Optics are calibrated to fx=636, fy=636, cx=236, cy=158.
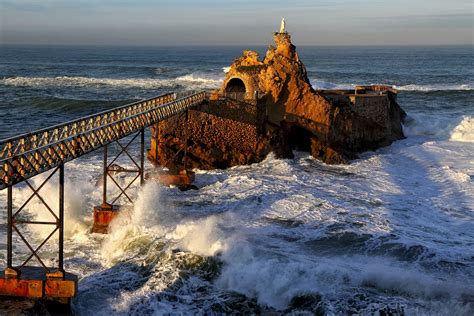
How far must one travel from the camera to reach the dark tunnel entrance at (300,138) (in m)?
30.5

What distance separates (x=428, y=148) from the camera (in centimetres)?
3409

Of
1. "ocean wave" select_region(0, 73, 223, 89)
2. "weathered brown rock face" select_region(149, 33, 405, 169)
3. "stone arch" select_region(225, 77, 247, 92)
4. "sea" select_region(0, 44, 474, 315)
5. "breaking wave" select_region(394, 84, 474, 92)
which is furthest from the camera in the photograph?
"ocean wave" select_region(0, 73, 223, 89)

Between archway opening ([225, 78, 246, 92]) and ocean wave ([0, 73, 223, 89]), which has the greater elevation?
archway opening ([225, 78, 246, 92])

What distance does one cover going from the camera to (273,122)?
30.3 m

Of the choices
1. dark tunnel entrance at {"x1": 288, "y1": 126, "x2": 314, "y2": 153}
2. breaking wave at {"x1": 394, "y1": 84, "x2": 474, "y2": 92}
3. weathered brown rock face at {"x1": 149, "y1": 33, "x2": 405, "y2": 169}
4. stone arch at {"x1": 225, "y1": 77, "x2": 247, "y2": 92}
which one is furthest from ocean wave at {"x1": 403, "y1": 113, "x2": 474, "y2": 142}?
breaking wave at {"x1": 394, "y1": 84, "x2": 474, "y2": 92}

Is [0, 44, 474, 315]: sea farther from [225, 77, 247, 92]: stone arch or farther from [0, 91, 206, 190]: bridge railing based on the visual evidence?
[225, 77, 247, 92]: stone arch

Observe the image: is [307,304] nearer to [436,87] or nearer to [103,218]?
[103,218]

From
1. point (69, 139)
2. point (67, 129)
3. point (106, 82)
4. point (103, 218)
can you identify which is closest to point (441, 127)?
point (103, 218)

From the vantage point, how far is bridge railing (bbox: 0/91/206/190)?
13852 mm

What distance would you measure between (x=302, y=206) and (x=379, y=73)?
6901 cm

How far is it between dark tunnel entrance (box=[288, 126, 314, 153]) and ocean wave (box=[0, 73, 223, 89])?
37.8 meters

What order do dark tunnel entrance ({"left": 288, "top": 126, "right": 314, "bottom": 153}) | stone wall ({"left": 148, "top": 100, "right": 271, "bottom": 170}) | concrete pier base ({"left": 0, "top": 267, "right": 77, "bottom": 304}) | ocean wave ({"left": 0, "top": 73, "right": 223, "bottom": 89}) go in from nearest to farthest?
1. concrete pier base ({"left": 0, "top": 267, "right": 77, "bottom": 304})
2. stone wall ({"left": 148, "top": 100, "right": 271, "bottom": 170})
3. dark tunnel entrance ({"left": 288, "top": 126, "right": 314, "bottom": 153})
4. ocean wave ({"left": 0, "top": 73, "right": 223, "bottom": 89})

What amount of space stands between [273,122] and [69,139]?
15527 mm

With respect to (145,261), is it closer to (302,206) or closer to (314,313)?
(314,313)
